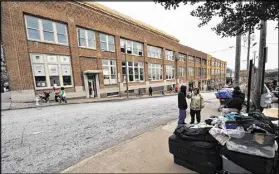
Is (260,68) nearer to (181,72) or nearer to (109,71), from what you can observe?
(109,71)

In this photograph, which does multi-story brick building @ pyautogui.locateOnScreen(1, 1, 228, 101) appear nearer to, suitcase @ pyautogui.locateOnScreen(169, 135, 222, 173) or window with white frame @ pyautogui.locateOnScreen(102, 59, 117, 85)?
window with white frame @ pyautogui.locateOnScreen(102, 59, 117, 85)

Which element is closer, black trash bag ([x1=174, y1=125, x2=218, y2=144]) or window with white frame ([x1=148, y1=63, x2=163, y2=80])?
black trash bag ([x1=174, y1=125, x2=218, y2=144])

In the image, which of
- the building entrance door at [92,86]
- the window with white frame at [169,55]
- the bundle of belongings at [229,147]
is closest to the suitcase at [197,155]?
the bundle of belongings at [229,147]

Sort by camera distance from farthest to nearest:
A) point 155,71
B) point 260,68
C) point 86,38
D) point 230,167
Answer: point 155,71, point 86,38, point 260,68, point 230,167

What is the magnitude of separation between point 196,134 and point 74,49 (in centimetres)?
1464

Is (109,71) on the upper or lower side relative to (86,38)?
lower

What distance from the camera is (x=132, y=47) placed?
2048 cm

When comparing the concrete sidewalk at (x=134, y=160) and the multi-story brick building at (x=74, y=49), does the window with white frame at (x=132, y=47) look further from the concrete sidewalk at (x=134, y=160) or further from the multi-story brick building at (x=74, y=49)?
the concrete sidewalk at (x=134, y=160)

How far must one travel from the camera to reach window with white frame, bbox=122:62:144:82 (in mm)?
19188

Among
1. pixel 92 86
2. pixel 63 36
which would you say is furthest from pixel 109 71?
pixel 63 36

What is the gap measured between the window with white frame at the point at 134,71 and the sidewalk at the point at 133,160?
15.9 metres

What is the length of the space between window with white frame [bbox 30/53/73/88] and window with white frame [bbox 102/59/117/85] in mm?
4070

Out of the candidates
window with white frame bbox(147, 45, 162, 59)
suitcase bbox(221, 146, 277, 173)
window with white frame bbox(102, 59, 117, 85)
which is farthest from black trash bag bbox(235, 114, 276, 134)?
window with white frame bbox(147, 45, 162, 59)

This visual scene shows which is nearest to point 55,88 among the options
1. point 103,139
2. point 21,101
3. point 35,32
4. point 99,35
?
point 21,101
